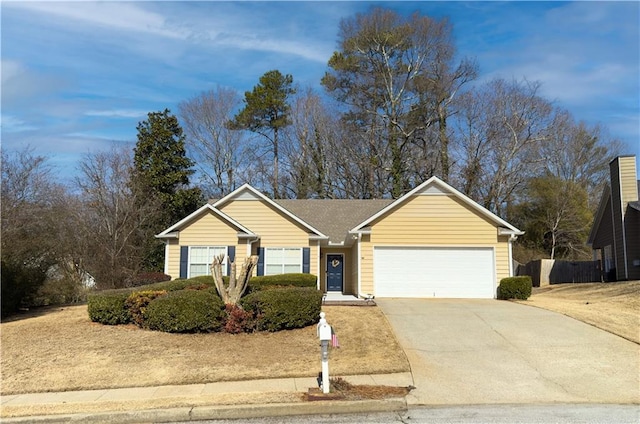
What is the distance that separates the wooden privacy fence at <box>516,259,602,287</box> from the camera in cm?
3053

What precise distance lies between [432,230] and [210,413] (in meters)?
15.1

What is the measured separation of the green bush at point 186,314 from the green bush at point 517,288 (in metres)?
11.7

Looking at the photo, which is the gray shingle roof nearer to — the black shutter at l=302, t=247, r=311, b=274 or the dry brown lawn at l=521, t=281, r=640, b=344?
the black shutter at l=302, t=247, r=311, b=274

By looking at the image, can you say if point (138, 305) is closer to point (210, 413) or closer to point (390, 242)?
point (210, 413)

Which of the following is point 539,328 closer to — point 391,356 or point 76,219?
point 391,356

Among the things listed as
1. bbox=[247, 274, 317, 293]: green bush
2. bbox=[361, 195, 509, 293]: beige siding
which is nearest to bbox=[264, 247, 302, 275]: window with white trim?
bbox=[247, 274, 317, 293]: green bush

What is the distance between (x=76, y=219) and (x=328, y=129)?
67.4 ft

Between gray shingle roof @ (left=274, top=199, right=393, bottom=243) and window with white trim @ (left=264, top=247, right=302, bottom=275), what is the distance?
222cm

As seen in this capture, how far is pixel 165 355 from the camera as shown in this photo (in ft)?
36.6

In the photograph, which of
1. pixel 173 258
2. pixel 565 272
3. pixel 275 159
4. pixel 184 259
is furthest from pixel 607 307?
pixel 275 159

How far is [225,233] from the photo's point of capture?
883 inches

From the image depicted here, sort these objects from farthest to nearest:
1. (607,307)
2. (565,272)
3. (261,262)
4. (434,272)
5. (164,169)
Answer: (164,169) → (565,272) → (261,262) → (434,272) → (607,307)

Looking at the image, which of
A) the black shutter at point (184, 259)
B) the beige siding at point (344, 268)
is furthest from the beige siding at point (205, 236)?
the beige siding at point (344, 268)

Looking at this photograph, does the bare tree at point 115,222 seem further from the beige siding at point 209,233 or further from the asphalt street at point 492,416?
the asphalt street at point 492,416
